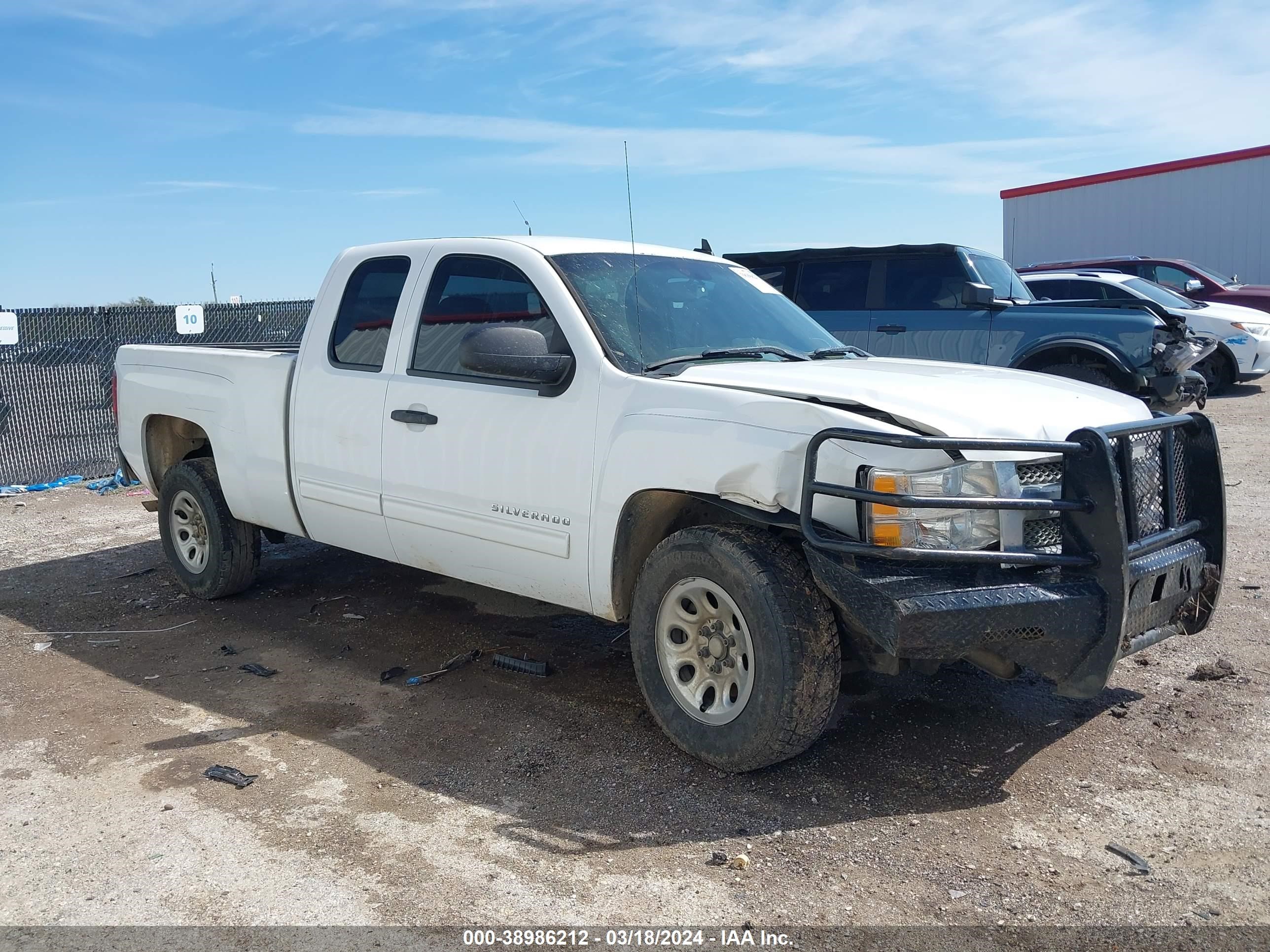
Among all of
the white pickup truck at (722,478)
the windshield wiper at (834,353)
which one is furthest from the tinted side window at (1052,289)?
the white pickup truck at (722,478)

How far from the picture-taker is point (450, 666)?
5.23 meters

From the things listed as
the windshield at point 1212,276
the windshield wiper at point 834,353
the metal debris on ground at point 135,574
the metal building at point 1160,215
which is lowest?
the metal debris on ground at point 135,574

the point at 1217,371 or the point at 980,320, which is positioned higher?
the point at 980,320

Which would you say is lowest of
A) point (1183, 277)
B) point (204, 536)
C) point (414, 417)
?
point (204, 536)

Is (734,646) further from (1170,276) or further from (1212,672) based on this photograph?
(1170,276)

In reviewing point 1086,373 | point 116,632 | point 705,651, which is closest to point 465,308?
point 705,651

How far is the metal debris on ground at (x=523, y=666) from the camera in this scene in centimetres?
507

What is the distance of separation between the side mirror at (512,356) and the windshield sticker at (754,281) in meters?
1.41

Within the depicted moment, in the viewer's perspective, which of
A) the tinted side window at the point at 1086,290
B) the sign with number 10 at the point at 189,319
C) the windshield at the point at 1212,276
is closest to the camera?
the sign with number 10 at the point at 189,319

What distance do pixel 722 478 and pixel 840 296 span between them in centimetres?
810

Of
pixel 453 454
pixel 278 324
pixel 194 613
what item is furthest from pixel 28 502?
pixel 453 454

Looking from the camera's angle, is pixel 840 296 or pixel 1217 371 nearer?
pixel 840 296

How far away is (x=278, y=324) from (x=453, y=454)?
30.1 ft

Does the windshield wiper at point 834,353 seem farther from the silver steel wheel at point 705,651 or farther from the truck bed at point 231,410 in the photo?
the truck bed at point 231,410
